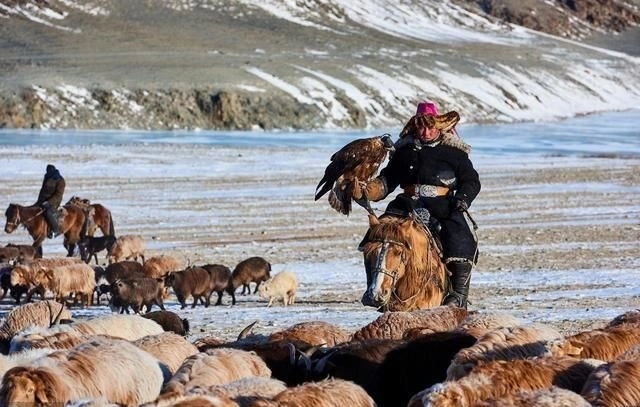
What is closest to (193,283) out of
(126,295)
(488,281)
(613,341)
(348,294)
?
(126,295)

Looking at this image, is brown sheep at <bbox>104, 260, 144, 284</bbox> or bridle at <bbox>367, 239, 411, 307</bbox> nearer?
bridle at <bbox>367, 239, 411, 307</bbox>

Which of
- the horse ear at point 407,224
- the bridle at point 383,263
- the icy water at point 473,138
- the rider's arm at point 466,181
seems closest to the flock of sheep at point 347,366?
the bridle at point 383,263

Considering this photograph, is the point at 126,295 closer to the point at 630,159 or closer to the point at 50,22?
the point at 630,159

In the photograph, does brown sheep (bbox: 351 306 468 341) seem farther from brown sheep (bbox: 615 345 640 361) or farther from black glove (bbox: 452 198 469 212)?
brown sheep (bbox: 615 345 640 361)

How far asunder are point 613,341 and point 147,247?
14561mm

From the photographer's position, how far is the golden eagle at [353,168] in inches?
381

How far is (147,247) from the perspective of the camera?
21344 millimetres

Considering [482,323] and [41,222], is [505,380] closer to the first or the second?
[482,323]

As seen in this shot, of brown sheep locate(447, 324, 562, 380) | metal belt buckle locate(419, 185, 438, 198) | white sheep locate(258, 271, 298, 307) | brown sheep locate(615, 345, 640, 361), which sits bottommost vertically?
white sheep locate(258, 271, 298, 307)

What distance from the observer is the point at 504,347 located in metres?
7.47

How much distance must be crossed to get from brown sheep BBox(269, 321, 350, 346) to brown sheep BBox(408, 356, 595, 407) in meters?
2.35

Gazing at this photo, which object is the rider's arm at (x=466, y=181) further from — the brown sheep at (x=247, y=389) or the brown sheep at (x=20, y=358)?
the brown sheep at (x=20, y=358)

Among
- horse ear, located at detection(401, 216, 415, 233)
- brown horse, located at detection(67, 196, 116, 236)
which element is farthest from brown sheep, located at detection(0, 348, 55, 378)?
brown horse, located at detection(67, 196, 116, 236)

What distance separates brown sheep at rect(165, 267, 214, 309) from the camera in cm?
1658
